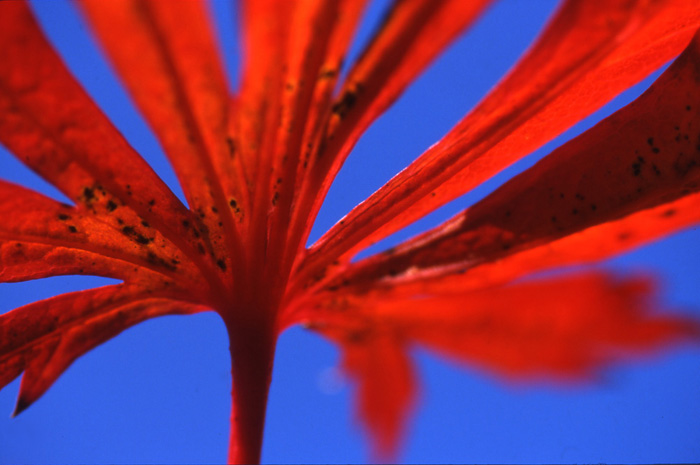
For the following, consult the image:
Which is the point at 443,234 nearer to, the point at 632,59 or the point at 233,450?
the point at 632,59

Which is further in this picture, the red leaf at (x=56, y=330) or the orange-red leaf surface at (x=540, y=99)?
the red leaf at (x=56, y=330)

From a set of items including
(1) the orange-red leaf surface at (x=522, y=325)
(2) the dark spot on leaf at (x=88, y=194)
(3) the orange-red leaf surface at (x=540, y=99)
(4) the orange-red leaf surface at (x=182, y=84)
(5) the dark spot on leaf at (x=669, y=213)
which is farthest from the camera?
(1) the orange-red leaf surface at (x=522, y=325)

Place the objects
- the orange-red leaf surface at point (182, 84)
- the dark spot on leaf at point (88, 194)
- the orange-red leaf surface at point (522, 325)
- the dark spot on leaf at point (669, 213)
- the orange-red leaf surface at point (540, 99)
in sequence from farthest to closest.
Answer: the orange-red leaf surface at point (522, 325) → the dark spot on leaf at point (669, 213) → the dark spot on leaf at point (88, 194) → the orange-red leaf surface at point (540, 99) → the orange-red leaf surface at point (182, 84)

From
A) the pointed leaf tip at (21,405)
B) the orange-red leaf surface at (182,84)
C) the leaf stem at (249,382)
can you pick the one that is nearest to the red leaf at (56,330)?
the pointed leaf tip at (21,405)

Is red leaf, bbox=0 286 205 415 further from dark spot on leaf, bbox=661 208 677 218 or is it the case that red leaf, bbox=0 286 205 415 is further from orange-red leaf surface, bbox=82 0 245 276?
dark spot on leaf, bbox=661 208 677 218

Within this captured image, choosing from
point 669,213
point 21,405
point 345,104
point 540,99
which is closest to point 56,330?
point 21,405

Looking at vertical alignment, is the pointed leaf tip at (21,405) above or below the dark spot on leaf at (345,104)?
below

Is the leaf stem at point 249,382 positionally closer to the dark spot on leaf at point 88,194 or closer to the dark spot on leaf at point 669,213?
the dark spot on leaf at point 88,194

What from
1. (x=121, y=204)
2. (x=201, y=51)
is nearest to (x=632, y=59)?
(x=201, y=51)

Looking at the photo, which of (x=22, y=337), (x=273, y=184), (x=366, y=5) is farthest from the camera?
(x=22, y=337)
